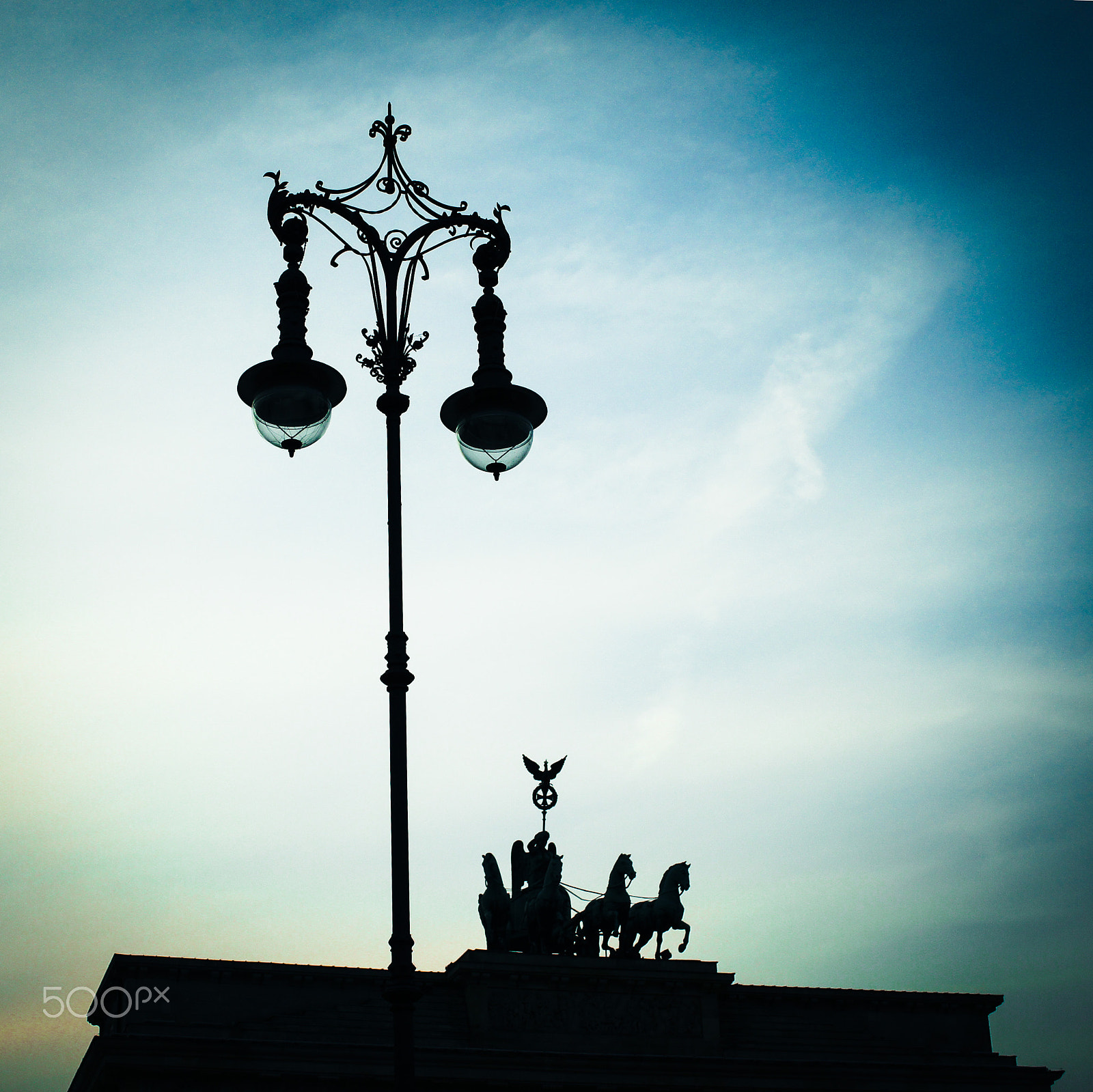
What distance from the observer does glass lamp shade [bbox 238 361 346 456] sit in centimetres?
826

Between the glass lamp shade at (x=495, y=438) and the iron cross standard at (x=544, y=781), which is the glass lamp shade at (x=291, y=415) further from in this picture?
the iron cross standard at (x=544, y=781)

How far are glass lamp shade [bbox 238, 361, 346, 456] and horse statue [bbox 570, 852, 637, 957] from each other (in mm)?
22146

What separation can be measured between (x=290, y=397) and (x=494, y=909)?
2180cm

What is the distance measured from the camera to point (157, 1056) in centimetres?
2281

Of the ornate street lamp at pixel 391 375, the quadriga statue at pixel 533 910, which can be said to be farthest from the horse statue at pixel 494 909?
the ornate street lamp at pixel 391 375

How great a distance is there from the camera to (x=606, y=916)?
28.4 meters

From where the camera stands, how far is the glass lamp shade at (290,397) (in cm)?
826

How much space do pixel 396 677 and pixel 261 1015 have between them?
20.9m

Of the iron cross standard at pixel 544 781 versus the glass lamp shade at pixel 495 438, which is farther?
the iron cross standard at pixel 544 781

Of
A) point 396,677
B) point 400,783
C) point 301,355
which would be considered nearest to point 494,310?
point 301,355

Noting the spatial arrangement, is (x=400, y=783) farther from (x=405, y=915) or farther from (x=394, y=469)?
(x=394, y=469)

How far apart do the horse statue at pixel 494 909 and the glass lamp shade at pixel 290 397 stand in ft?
70.2

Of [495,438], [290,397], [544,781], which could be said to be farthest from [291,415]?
[544,781]

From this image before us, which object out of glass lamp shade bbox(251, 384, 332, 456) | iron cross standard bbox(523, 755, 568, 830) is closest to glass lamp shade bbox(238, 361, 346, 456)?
glass lamp shade bbox(251, 384, 332, 456)
